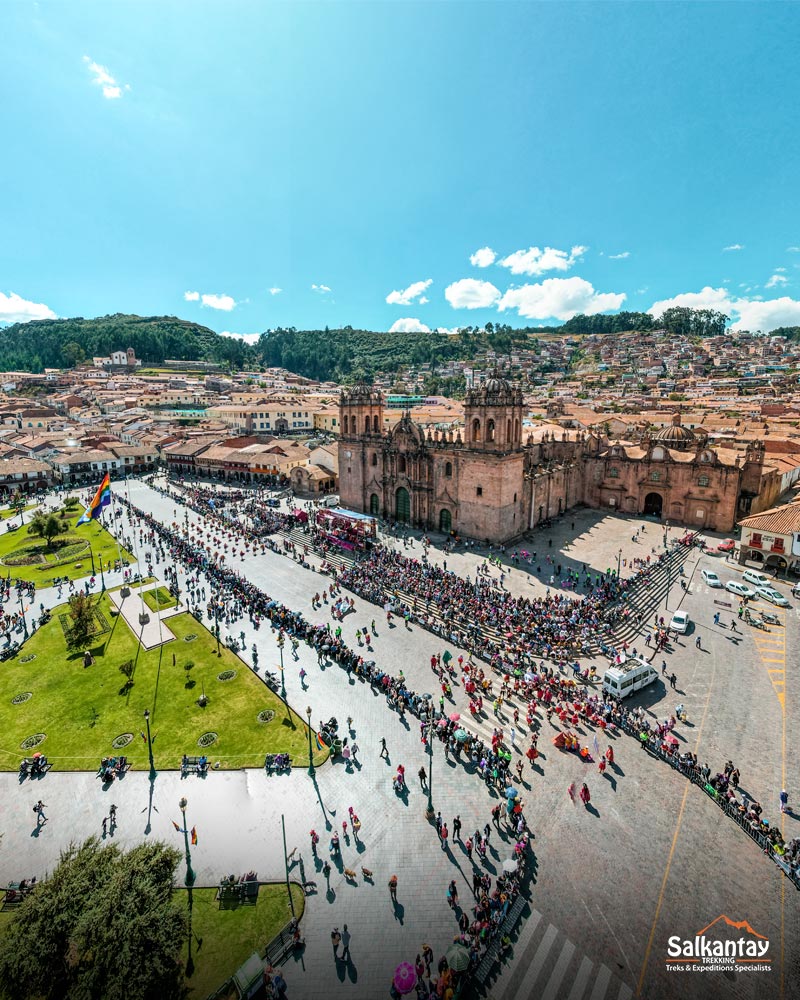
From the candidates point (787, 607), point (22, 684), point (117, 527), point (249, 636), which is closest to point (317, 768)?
point (249, 636)

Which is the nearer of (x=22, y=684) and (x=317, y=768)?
(x=317, y=768)

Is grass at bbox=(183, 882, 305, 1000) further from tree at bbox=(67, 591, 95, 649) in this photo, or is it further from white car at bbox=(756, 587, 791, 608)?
white car at bbox=(756, 587, 791, 608)

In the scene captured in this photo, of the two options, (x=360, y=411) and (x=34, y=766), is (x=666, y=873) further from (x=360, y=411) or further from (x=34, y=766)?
(x=360, y=411)

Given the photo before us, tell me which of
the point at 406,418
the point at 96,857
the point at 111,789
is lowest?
→ the point at 111,789

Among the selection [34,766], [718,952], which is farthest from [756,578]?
[34,766]

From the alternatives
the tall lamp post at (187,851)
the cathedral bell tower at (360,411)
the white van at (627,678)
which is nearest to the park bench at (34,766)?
the tall lamp post at (187,851)

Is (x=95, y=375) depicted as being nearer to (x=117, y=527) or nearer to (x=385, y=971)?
(x=117, y=527)

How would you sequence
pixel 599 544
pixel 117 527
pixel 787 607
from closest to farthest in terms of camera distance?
1. pixel 787 607
2. pixel 599 544
3. pixel 117 527
